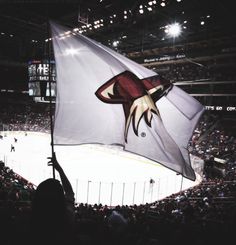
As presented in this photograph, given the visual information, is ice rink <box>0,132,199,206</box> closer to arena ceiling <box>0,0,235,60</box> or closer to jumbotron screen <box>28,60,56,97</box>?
jumbotron screen <box>28,60,56,97</box>

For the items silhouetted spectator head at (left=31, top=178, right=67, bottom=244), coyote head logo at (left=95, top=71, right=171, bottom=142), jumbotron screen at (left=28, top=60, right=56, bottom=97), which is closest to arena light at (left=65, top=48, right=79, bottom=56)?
coyote head logo at (left=95, top=71, right=171, bottom=142)

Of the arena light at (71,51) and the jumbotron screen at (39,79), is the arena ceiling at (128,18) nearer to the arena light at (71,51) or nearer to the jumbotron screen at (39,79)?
the jumbotron screen at (39,79)

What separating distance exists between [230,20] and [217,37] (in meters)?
5.34

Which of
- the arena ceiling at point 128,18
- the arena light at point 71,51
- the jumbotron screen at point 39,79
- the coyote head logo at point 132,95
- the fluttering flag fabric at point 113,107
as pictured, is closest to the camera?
the fluttering flag fabric at point 113,107

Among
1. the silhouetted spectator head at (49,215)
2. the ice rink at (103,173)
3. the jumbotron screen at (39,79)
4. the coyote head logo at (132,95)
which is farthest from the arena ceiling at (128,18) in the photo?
the silhouetted spectator head at (49,215)

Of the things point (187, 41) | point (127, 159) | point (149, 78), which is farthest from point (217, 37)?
point (149, 78)

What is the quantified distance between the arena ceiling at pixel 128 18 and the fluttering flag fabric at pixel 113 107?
1553cm

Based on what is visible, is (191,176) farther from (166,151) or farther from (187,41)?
(187,41)

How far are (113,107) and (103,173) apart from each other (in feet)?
58.7

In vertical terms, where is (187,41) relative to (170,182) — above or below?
above

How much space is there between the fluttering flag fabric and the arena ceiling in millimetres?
15526

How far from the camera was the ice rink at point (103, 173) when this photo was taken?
1722 cm

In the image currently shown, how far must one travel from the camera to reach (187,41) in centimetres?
3706

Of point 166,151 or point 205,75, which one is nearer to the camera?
point 166,151
